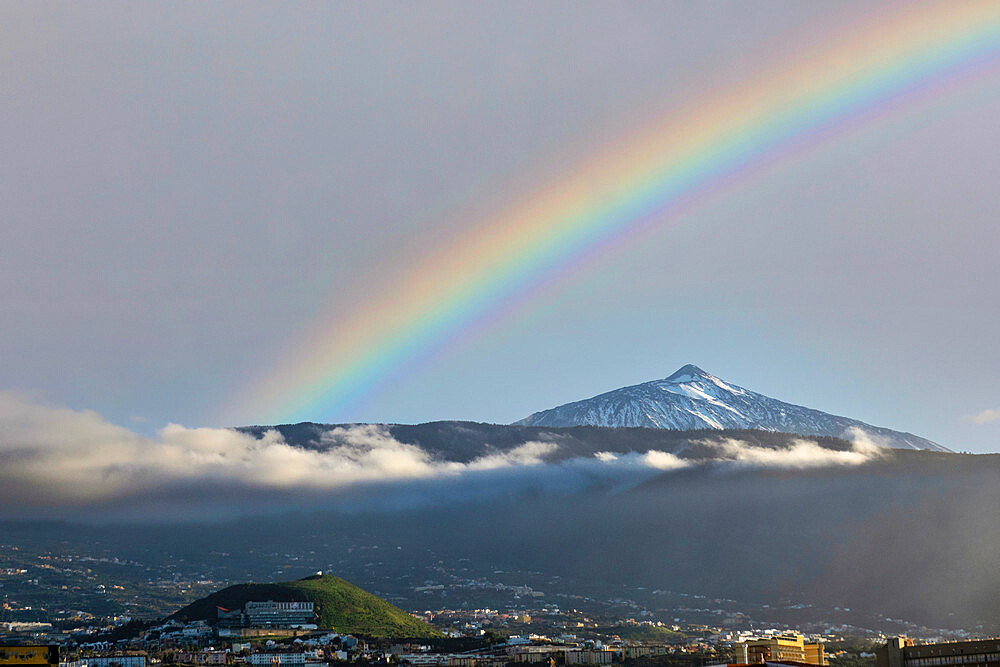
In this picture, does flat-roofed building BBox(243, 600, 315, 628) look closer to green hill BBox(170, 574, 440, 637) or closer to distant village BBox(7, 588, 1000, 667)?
distant village BBox(7, 588, 1000, 667)

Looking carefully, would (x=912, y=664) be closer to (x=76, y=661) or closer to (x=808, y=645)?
(x=808, y=645)

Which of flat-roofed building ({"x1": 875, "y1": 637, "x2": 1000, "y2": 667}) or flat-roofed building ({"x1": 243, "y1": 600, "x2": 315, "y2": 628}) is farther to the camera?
flat-roofed building ({"x1": 243, "y1": 600, "x2": 315, "y2": 628})

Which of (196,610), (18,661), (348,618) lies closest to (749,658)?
(18,661)

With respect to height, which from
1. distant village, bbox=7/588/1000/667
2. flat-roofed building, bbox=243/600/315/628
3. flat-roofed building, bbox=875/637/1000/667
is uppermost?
flat-roofed building, bbox=875/637/1000/667

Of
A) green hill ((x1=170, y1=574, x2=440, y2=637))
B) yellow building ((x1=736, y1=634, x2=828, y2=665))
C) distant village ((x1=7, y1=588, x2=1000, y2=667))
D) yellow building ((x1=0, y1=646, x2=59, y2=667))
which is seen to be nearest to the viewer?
yellow building ((x1=0, y1=646, x2=59, y2=667))

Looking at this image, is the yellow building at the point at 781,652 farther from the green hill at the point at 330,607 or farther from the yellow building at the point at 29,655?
the green hill at the point at 330,607

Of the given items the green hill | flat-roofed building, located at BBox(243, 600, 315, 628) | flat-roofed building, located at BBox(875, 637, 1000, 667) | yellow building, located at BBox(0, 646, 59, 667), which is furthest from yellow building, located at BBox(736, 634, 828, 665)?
flat-roofed building, located at BBox(243, 600, 315, 628)

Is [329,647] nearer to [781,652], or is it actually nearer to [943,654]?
[781,652]

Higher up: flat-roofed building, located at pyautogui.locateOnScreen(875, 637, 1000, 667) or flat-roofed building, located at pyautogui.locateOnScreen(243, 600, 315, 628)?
flat-roofed building, located at pyautogui.locateOnScreen(875, 637, 1000, 667)
